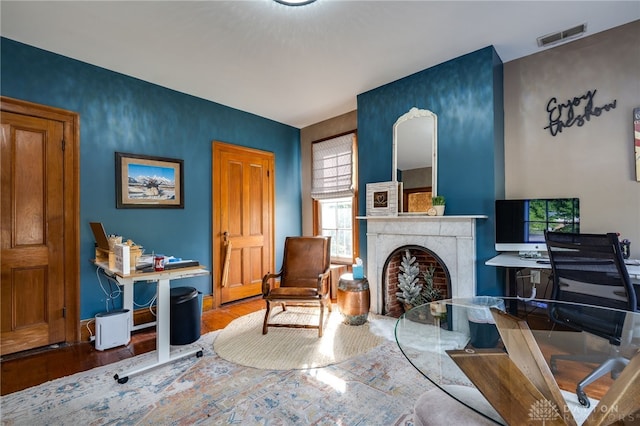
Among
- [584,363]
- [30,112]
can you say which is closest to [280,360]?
[584,363]

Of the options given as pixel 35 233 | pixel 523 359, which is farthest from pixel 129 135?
pixel 523 359

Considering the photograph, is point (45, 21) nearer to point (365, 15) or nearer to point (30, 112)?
point (30, 112)

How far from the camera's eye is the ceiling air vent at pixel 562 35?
2473 millimetres

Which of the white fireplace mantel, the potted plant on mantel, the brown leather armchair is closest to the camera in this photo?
the white fireplace mantel

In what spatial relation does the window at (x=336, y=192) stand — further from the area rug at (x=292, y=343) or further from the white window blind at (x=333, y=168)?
the area rug at (x=292, y=343)

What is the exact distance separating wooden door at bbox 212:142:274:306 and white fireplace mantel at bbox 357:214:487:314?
1637 millimetres

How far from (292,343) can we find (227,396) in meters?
0.86

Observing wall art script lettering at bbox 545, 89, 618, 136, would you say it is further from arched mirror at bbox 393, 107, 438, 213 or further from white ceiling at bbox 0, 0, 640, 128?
arched mirror at bbox 393, 107, 438, 213

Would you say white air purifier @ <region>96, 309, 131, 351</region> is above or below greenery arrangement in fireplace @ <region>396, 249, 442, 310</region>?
below

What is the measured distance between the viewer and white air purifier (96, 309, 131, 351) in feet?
8.61

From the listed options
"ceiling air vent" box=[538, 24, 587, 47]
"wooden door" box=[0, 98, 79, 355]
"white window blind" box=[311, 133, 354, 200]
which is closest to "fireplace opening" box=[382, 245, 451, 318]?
"white window blind" box=[311, 133, 354, 200]

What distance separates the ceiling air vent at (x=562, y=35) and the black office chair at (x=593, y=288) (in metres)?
1.80

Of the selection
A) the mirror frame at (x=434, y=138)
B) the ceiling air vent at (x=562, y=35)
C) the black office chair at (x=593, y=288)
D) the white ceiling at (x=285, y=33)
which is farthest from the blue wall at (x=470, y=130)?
the black office chair at (x=593, y=288)

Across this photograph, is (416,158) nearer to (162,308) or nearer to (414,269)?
(414,269)
